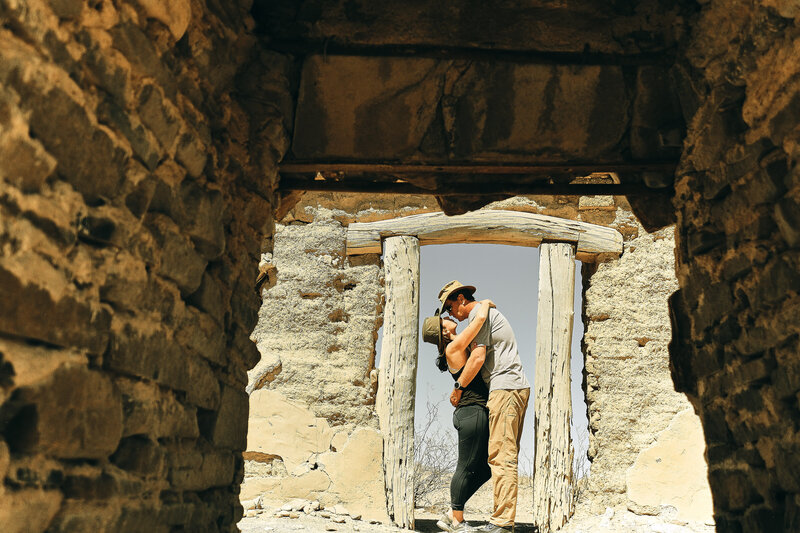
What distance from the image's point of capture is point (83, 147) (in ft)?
4.58

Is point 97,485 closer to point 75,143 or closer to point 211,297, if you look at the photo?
point 75,143

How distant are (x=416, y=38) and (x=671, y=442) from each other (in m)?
4.11

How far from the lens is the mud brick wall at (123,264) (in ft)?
4.00

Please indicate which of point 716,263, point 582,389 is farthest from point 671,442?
point 716,263

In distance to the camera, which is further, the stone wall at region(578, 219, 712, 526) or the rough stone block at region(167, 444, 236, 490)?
the stone wall at region(578, 219, 712, 526)

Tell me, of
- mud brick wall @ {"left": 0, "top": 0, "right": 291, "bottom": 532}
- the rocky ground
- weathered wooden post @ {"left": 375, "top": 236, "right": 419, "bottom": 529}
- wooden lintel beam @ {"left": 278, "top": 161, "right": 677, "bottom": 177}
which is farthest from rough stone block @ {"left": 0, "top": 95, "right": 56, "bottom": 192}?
weathered wooden post @ {"left": 375, "top": 236, "right": 419, "bottom": 529}

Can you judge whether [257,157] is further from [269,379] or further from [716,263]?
[269,379]

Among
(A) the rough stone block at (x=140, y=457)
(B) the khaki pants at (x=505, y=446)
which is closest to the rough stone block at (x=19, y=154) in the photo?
(A) the rough stone block at (x=140, y=457)

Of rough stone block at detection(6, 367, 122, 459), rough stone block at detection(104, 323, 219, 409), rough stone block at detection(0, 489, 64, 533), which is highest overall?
rough stone block at detection(104, 323, 219, 409)

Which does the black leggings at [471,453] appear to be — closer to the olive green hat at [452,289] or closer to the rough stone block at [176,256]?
the olive green hat at [452,289]

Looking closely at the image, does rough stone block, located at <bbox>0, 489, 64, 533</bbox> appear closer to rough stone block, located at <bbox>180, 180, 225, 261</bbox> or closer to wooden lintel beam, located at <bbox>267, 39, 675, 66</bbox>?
rough stone block, located at <bbox>180, 180, 225, 261</bbox>

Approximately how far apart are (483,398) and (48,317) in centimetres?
350

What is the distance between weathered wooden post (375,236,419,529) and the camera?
5323 millimetres

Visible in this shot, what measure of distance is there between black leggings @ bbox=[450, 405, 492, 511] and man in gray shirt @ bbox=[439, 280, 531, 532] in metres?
0.12
